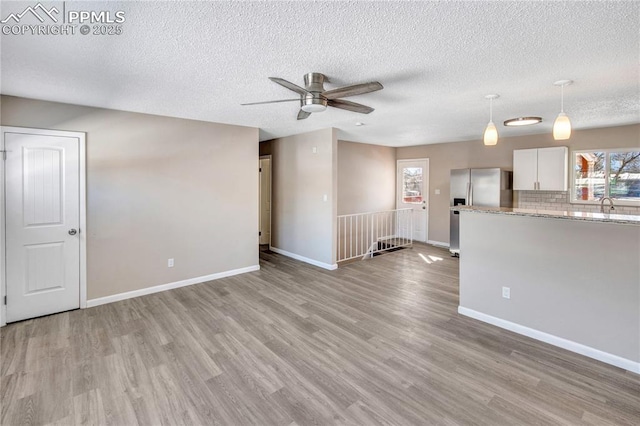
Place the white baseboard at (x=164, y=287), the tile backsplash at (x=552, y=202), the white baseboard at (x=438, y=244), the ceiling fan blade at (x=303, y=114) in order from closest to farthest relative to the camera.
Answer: the ceiling fan blade at (x=303, y=114) < the white baseboard at (x=164, y=287) < the tile backsplash at (x=552, y=202) < the white baseboard at (x=438, y=244)

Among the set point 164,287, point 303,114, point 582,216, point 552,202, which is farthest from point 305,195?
point 552,202

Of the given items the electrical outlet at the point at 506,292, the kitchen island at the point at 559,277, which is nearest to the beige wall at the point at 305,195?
the kitchen island at the point at 559,277

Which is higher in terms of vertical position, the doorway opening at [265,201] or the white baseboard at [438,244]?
the doorway opening at [265,201]

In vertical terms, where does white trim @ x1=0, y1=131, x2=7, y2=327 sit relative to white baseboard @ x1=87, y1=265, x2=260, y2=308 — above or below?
above

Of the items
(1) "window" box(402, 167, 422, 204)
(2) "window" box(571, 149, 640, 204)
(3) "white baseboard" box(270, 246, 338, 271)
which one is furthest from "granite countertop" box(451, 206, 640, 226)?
(1) "window" box(402, 167, 422, 204)

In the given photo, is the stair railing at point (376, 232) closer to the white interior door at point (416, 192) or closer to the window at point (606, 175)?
the white interior door at point (416, 192)

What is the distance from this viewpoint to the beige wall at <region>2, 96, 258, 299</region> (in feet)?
12.3

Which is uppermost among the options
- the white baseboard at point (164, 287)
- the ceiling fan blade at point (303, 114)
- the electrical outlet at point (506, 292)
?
the ceiling fan blade at point (303, 114)

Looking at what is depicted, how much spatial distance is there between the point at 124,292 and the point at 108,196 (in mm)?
1293

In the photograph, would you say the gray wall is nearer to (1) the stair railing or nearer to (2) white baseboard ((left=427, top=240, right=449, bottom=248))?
(1) the stair railing

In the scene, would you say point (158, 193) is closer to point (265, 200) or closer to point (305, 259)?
point (305, 259)

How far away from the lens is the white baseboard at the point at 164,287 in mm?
3830

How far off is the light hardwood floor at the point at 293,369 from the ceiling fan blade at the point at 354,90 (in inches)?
91.0

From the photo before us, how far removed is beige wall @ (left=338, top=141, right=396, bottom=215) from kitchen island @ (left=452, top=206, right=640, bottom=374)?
12.0ft
